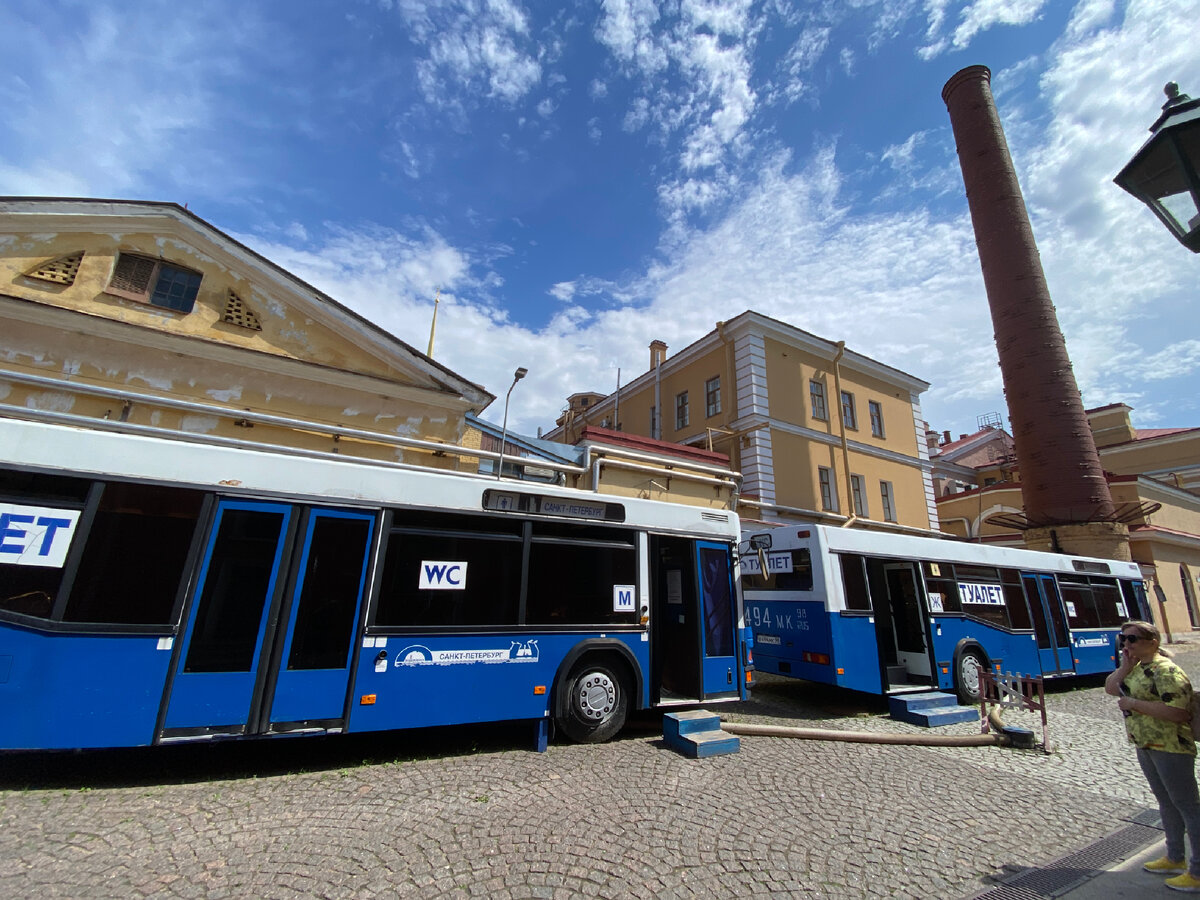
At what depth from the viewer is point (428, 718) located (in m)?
5.67

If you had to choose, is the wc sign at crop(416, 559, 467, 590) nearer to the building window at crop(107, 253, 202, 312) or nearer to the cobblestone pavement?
the cobblestone pavement

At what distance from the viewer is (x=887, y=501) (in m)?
23.4

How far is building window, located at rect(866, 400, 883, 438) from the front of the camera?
79.2 feet

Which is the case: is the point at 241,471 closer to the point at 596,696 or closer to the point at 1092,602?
the point at 596,696

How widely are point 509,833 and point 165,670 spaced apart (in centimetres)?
345

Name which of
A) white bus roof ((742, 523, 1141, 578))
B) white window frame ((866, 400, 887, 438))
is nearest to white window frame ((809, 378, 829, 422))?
A: white window frame ((866, 400, 887, 438))

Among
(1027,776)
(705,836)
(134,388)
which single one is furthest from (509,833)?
(134,388)

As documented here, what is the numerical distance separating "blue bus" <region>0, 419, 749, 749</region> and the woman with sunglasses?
455cm

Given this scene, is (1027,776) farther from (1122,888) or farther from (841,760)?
(1122,888)

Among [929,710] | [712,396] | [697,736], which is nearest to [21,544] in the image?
[697,736]

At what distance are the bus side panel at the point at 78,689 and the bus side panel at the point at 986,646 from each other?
11.4 metres

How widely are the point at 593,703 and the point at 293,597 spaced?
142 inches

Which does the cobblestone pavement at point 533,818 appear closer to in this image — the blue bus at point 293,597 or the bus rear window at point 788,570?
the blue bus at point 293,597

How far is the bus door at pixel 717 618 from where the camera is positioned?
295 inches
